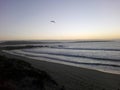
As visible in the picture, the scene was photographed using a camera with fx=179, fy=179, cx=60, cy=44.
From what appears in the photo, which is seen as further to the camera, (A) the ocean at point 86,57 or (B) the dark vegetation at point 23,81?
(A) the ocean at point 86,57

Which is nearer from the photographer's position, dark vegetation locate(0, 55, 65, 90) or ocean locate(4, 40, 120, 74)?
dark vegetation locate(0, 55, 65, 90)

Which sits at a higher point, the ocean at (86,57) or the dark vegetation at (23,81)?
the dark vegetation at (23,81)

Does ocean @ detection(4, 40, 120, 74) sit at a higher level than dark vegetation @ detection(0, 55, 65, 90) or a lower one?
lower

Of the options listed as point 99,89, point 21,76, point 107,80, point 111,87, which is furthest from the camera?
point 107,80

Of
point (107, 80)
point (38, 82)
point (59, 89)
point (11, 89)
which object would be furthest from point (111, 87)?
point (11, 89)

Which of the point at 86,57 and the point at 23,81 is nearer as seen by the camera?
the point at 23,81

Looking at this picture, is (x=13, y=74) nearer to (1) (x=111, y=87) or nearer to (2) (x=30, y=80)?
(2) (x=30, y=80)

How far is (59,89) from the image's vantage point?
910 cm

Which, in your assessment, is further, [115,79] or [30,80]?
[115,79]

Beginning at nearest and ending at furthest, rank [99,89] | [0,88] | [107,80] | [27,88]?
1. [0,88]
2. [27,88]
3. [99,89]
4. [107,80]

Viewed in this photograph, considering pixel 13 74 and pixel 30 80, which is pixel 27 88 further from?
pixel 13 74

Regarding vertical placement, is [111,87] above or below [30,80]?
below

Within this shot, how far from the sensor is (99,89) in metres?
10.6

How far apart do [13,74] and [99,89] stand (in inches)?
199
